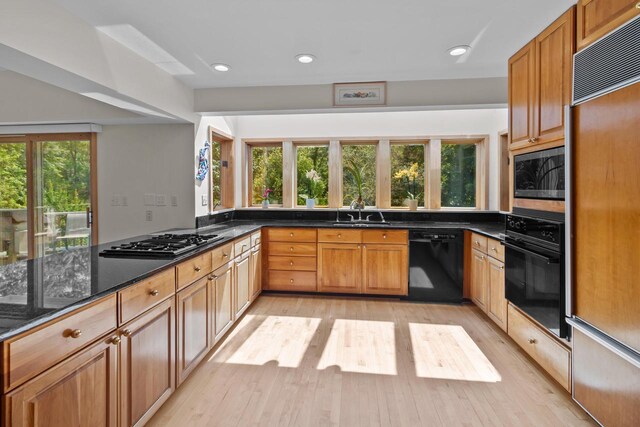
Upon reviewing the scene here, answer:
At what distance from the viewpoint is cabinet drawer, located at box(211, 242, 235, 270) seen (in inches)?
105

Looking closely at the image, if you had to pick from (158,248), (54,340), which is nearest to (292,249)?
(158,248)

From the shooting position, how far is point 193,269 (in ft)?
7.55

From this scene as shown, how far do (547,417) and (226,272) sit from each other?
236cm

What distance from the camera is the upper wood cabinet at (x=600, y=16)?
1.54m

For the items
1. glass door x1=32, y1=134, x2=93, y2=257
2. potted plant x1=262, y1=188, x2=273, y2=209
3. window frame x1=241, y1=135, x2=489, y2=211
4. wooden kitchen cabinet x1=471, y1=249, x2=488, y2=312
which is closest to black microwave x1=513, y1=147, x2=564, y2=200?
wooden kitchen cabinet x1=471, y1=249, x2=488, y2=312

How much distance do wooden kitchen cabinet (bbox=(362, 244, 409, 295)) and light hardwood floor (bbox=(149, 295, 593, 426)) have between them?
0.57 meters

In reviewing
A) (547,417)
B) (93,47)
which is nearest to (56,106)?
(93,47)

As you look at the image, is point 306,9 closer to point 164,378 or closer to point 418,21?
point 418,21

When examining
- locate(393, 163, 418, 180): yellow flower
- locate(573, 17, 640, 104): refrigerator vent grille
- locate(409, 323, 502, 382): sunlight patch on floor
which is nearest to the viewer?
locate(573, 17, 640, 104): refrigerator vent grille

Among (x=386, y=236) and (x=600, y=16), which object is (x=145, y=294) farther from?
(x=386, y=236)

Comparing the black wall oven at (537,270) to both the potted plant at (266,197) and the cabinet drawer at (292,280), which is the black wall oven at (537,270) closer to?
the cabinet drawer at (292,280)

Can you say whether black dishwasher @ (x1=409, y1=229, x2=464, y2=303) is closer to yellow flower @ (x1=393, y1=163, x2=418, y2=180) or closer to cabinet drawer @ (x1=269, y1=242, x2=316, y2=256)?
yellow flower @ (x1=393, y1=163, x2=418, y2=180)

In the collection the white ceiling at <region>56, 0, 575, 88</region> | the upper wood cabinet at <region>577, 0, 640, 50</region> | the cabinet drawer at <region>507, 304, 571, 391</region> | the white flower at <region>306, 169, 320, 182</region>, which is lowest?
the cabinet drawer at <region>507, 304, 571, 391</region>

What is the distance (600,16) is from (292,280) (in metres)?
3.48
